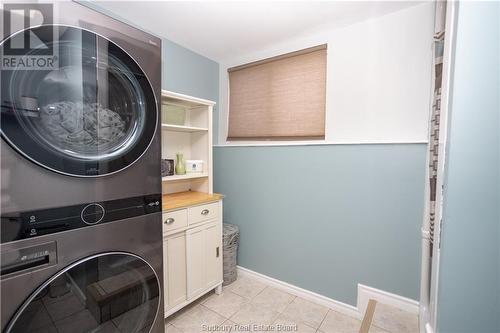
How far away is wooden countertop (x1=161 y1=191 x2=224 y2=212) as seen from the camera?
1.63 meters

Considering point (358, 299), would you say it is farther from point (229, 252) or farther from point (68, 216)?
point (68, 216)

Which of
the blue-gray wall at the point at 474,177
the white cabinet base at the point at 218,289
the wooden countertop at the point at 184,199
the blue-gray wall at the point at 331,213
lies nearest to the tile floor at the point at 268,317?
the white cabinet base at the point at 218,289

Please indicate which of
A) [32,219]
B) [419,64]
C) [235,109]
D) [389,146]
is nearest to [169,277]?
[32,219]

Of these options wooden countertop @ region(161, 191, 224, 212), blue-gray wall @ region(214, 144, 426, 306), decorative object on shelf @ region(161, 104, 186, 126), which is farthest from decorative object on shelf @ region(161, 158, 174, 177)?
blue-gray wall @ region(214, 144, 426, 306)

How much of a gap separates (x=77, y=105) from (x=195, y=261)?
1336 mm

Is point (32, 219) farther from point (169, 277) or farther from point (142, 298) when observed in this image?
point (169, 277)

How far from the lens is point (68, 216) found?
0.85 m

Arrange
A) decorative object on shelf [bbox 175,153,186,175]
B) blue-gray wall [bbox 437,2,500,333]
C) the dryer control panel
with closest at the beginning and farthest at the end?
blue-gray wall [bbox 437,2,500,333] → the dryer control panel → decorative object on shelf [bbox 175,153,186,175]

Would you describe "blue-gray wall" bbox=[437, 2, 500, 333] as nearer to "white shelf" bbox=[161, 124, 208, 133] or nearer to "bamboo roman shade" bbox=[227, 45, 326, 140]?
"bamboo roman shade" bbox=[227, 45, 326, 140]

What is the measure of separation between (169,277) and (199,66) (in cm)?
187

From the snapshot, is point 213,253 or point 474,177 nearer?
point 474,177

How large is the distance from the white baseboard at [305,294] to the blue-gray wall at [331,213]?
0.04 meters

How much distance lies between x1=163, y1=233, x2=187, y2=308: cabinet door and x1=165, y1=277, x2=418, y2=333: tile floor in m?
0.19

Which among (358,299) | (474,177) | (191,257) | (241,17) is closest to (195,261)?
(191,257)
